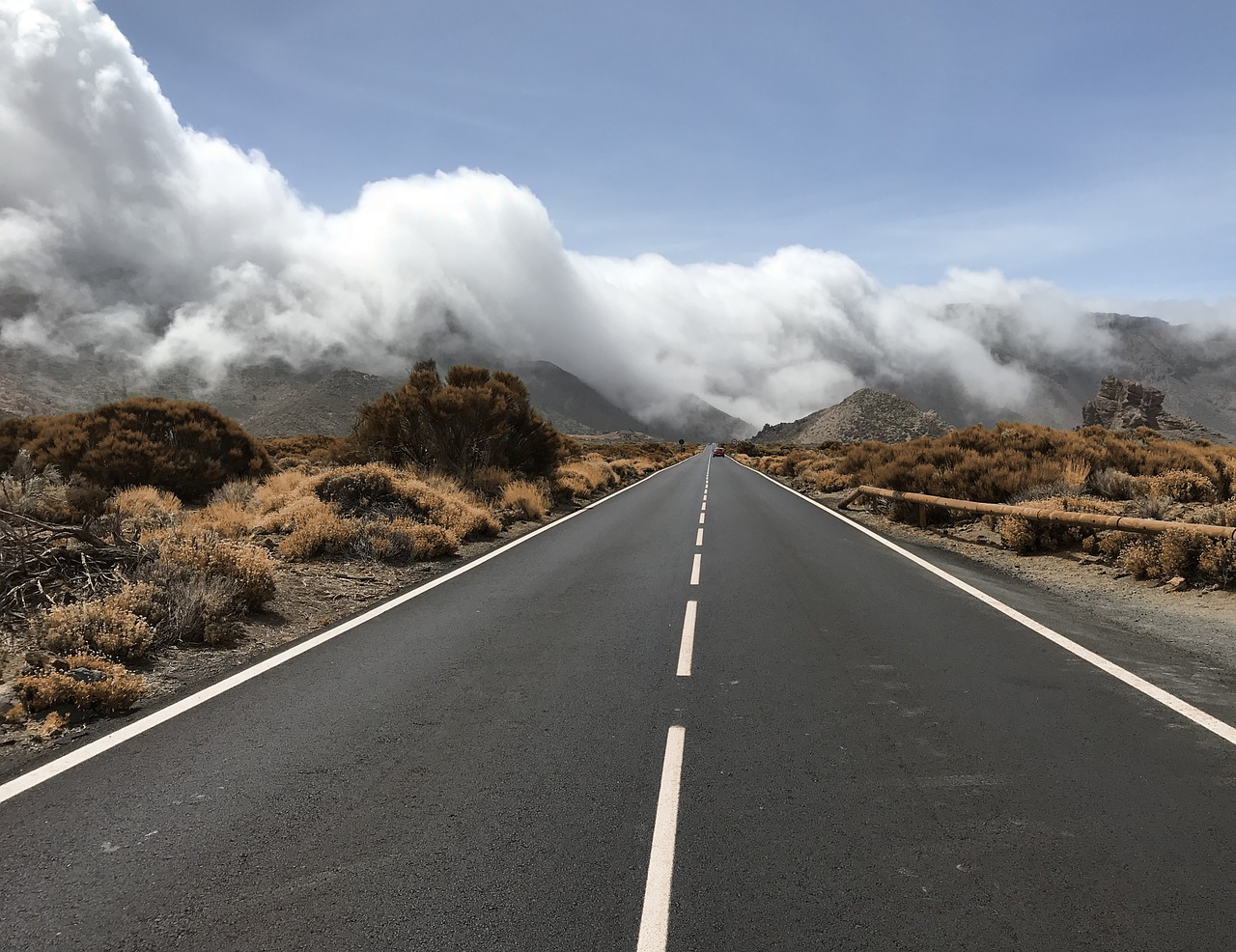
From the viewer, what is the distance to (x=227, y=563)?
303 inches

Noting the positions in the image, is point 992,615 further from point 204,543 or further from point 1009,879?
point 204,543

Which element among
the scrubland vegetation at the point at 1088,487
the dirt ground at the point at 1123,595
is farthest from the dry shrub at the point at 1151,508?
the dirt ground at the point at 1123,595

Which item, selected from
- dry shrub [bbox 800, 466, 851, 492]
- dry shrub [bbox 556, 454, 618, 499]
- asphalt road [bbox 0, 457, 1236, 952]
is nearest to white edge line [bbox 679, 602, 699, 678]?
asphalt road [bbox 0, 457, 1236, 952]

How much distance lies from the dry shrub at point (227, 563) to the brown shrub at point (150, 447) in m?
10.9

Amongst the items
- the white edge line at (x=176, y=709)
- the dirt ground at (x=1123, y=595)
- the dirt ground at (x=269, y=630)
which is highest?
the dirt ground at (x=1123, y=595)

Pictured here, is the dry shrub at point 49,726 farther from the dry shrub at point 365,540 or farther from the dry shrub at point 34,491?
the dry shrub at point 34,491

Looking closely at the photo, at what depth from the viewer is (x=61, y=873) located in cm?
305

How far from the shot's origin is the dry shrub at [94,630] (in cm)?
564

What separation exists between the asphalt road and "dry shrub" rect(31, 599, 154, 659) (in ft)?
4.10

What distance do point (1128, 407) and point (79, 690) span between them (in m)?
182

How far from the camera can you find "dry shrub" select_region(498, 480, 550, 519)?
18000 mm

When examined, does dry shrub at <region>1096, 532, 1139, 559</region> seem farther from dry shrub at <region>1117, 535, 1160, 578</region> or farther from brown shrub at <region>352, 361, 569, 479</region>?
brown shrub at <region>352, 361, 569, 479</region>

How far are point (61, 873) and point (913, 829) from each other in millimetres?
3994

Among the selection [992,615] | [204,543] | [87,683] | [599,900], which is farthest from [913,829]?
[204,543]
